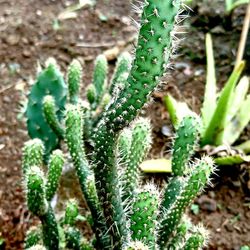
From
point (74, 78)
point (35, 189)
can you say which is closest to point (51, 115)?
point (74, 78)

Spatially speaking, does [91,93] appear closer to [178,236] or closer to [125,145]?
[125,145]

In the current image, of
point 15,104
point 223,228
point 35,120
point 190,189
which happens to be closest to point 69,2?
point 15,104

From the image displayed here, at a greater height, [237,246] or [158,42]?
[158,42]

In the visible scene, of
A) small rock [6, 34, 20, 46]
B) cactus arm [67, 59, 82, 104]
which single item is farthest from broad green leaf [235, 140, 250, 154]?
small rock [6, 34, 20, 46]

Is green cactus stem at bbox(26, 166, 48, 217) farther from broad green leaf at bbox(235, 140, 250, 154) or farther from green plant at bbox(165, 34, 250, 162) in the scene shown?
broad green leaf at bbox(235, 140, 250, 154)

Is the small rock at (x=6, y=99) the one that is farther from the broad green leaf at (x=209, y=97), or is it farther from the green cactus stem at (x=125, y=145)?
the green cactus stem at (x=125, y=145)

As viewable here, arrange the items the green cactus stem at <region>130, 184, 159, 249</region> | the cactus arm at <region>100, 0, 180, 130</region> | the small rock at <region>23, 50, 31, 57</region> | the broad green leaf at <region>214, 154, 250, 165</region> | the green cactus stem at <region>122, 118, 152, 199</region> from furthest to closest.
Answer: the small rock at <region>23, 50, 31, 57</region>
the broad green leaf at <region>214, 154, 250, 165</region>
the green cactus stem at <region>122, 118, 152, 199</region>
the green cactus stem at <region>130, 184, 159, 249</region>
the cactus arm at <region>100, 0, 180, 130</region>

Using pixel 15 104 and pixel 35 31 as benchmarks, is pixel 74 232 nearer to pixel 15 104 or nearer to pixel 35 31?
pixel 15 104
